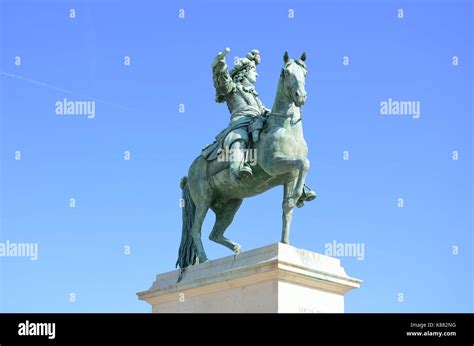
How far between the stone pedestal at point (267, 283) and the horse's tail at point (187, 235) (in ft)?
1.98

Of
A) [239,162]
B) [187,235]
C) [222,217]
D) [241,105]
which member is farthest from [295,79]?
[187,235]

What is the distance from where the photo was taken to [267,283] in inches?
677

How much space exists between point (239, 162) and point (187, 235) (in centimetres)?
221

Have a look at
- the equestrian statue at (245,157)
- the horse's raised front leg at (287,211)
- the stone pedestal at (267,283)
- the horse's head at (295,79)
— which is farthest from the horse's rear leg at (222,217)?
the horse's head at (295,79)

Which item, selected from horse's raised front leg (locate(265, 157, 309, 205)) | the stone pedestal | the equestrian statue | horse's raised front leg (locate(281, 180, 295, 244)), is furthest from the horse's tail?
horse's raised front leg (locate(265, 157, 309, 205))

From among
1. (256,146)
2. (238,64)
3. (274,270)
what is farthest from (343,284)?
(238,64)

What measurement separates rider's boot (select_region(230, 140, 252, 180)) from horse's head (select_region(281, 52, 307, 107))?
124 cm

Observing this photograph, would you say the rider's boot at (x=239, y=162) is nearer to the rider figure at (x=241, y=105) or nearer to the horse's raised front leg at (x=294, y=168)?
the rider figure at (x=241, y=105)

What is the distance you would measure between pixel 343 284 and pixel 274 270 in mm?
1555

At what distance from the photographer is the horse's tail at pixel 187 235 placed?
19469 mm
